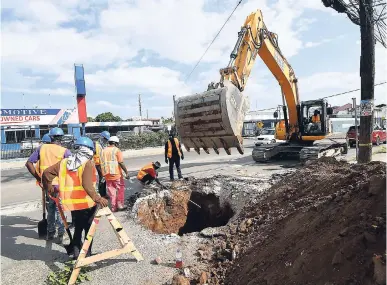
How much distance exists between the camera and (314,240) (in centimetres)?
330

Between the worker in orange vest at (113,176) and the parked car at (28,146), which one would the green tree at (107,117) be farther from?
the worker in orange vest at (113,176)

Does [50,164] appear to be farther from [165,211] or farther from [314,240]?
[314,240]

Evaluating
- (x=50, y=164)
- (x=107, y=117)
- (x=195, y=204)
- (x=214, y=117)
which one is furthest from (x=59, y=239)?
(x=107, y=117)

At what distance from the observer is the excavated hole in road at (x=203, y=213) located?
24.2 feet

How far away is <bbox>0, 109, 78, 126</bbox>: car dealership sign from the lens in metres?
26.3

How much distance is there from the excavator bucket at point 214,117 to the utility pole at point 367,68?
170 inches

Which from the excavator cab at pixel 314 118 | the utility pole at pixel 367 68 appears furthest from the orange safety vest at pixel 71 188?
the excavator cab at pixel 314 118

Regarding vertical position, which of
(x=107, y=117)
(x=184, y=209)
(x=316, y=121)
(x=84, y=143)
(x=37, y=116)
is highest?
(x=107, y=117)

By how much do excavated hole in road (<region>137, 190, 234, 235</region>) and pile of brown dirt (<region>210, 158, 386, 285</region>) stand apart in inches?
78.1

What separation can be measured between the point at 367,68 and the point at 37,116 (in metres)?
25.8

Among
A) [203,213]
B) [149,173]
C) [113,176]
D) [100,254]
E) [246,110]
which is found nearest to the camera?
[100,254]

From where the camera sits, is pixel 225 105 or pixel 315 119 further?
pixel 315 119

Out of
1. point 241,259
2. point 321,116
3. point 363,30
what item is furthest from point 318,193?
point 321,116

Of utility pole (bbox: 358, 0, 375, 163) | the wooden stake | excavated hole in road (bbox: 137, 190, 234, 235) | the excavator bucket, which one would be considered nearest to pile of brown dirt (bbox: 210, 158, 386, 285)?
the wooden stake
